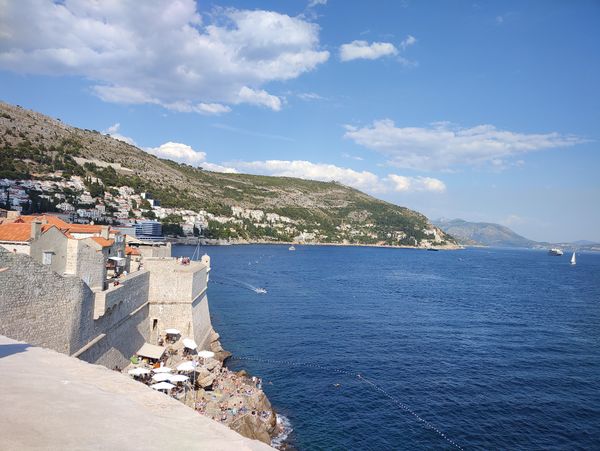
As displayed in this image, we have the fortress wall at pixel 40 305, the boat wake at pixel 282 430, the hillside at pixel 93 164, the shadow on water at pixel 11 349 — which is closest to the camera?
the shadow on water at pixel 11 349

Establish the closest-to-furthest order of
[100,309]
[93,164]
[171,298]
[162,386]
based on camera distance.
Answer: [100,309]
[162,386]
[171,298]
[93,164]

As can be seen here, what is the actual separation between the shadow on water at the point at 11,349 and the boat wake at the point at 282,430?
13.4 metres

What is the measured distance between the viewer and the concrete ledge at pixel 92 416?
201 inches

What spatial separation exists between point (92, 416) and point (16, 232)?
777 inches

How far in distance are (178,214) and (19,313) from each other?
5099 inches

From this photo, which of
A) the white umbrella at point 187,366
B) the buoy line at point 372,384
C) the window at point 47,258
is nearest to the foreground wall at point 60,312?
the white umbrella at point 187,366

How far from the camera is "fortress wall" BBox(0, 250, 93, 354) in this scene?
1344 centimetres

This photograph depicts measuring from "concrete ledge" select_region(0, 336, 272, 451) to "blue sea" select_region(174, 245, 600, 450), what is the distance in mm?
15325

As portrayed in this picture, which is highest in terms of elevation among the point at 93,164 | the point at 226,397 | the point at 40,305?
the point at 93,164

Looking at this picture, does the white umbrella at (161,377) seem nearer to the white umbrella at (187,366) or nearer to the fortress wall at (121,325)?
the white umbrella at (187,366)

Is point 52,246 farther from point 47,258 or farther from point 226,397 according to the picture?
point 226,397

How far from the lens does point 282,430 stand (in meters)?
21.6

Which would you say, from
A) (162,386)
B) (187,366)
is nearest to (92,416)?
(162,386)

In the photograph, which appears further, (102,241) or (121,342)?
(102,241)
